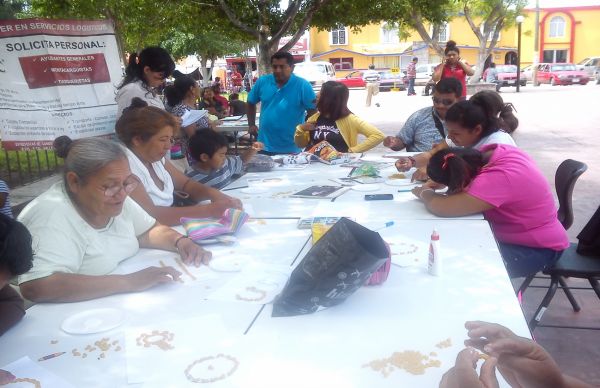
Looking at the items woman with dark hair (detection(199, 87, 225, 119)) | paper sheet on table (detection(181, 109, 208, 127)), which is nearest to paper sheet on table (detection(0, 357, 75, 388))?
paper sheet on table (detection(181, 109, 208, 127))

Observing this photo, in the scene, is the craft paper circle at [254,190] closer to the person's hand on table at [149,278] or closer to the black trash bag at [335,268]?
the person's hand on table at [149,278]

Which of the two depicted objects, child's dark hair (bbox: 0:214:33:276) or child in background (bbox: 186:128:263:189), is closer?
child's dark hair (bbox: 0:214:33:276)

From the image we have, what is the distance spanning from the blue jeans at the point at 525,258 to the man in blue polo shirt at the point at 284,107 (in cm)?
270

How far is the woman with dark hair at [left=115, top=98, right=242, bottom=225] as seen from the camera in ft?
8.45

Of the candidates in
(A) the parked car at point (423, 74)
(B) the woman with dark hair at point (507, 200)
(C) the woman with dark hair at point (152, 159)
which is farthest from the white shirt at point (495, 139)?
(A) the parked car at point (423, 74)

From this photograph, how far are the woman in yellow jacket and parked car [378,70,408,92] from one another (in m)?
22.9

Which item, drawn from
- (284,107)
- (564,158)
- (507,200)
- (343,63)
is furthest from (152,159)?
(343,63)

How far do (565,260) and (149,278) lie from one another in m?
2.16

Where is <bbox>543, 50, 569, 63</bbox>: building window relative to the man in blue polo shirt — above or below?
below

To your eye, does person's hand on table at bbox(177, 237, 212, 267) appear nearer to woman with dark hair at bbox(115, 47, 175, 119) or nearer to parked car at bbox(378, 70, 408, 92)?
woman with dark hair at bbox(115, 47, 175, 119)

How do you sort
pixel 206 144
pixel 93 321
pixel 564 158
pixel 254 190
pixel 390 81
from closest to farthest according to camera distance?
pixel 93 321 → pixel 254 190 → pixel 206 144 → pixel 564 158 → pixel 390 81

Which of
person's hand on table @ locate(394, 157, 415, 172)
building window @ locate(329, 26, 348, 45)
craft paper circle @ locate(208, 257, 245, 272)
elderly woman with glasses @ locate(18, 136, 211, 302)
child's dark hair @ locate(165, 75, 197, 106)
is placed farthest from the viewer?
building window @ locate(329, 26, 348, 45)

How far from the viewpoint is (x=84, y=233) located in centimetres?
188

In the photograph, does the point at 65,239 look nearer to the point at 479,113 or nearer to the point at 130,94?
the point at 130,94
